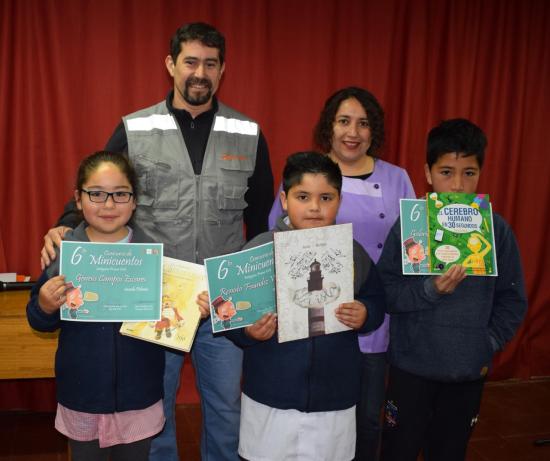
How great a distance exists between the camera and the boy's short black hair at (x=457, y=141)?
2.35m

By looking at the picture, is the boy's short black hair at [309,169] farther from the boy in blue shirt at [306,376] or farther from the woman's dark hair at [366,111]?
the woman's dark hair at [366,111]

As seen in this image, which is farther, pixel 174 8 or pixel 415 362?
pixel 174 8

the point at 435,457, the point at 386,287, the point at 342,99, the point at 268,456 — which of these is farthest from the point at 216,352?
the point at 342,99

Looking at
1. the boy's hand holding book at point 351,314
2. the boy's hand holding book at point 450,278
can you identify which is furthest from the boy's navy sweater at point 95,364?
the boy's hand holding book at point 450,278

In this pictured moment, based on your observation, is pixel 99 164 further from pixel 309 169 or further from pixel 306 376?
pixel 306 376

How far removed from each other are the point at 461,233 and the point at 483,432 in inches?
86.5

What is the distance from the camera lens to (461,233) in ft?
7.23

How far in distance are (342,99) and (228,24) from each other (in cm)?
164

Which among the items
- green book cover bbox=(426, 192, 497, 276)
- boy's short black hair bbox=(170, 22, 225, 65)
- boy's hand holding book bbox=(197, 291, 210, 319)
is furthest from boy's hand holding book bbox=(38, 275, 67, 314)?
green book cover bbox=(426, 192, 497, 276)

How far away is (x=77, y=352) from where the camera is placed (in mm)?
2057

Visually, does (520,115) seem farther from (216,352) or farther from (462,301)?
(216,352)

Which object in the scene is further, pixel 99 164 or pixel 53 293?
pixel 99 164

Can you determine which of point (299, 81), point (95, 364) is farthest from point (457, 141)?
point (299, 81)

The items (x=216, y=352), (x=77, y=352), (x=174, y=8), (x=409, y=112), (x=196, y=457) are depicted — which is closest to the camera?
(x=77, y=352)
